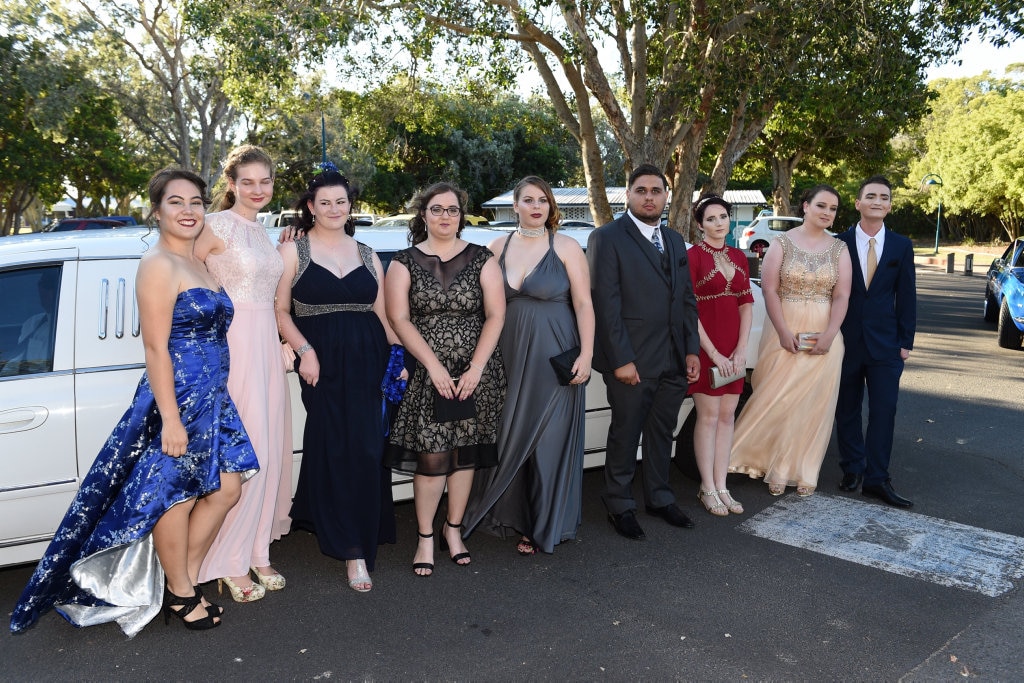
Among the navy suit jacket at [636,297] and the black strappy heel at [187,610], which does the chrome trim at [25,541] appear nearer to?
the black strappy heel at [187,610]

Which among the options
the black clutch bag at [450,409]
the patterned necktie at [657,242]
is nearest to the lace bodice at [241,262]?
the black clutch bag at [450,409]

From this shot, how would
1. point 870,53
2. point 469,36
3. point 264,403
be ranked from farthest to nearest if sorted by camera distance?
point 469,36
point 870,53
point 264,403

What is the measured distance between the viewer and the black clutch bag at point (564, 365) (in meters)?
4.34

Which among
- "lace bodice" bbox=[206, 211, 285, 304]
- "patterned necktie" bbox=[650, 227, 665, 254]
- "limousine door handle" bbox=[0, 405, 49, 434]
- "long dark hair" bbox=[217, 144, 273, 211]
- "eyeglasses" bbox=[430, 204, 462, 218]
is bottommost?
"limousine door handle" bbox=[0, 405, 49, 434]

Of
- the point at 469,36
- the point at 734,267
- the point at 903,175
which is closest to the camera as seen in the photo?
the point at 734,267

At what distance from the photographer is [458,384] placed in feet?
13.5

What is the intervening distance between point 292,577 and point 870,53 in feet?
39.4

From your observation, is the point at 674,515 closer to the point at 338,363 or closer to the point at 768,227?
the point at 338,363

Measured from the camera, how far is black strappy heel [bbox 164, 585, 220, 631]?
3637 millimetres

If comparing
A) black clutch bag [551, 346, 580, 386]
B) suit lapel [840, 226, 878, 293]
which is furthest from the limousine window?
suit lapel [840, 226, 878, 293]

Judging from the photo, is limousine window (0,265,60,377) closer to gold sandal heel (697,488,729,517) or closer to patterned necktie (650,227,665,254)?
patterned necktie (650,227,665,254)

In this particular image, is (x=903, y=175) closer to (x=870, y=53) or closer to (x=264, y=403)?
(x=870, y=53)

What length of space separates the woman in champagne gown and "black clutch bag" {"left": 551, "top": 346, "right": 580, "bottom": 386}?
1681mm

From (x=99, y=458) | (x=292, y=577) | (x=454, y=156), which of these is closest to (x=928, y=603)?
(x=292, y=577)
